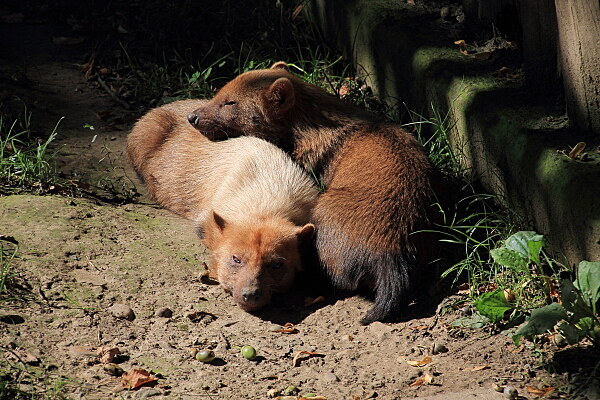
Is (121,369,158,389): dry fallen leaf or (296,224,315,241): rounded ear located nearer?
(121,369,158,389): dry fallen leaf

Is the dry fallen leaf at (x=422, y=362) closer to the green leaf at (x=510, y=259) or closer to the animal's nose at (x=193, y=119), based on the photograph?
the green leaf at (x=510, y=259)

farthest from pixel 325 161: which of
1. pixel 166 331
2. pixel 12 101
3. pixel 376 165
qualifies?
pixel 12 101

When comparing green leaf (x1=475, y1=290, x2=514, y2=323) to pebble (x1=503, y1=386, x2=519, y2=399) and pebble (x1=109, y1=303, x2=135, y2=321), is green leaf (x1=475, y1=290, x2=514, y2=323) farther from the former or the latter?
pebble (x1=109, y1=303, x2=135, y2=321)

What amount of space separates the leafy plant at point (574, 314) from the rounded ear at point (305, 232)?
1792 millimetres

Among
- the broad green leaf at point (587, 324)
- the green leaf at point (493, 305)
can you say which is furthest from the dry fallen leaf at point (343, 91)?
the broad green leaf at point (587, 324)

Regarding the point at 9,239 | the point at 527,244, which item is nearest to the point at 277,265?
the point at 527,244

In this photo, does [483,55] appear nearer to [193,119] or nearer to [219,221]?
[193,119]

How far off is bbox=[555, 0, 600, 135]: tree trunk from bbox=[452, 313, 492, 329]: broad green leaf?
1442mm

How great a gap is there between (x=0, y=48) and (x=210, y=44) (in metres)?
2.28

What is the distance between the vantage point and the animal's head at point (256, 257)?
5.11m

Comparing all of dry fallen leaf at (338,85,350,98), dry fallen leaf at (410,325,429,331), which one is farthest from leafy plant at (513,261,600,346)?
dry fallen leaf at (338,85,350,98)

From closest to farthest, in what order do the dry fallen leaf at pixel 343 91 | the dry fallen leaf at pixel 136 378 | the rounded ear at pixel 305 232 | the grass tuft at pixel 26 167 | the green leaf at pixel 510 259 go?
1. the dry fallen leaf at pixel 136 378
2. the green leaf at pixel 510 259
3. the rounded ear at pixel 305 232
4. the grass tuft at pixel 26 167
5. the dry fallen leaf at pixel 343 91

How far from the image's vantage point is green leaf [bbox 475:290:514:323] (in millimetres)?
4465

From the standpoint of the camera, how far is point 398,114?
22.7 feet
